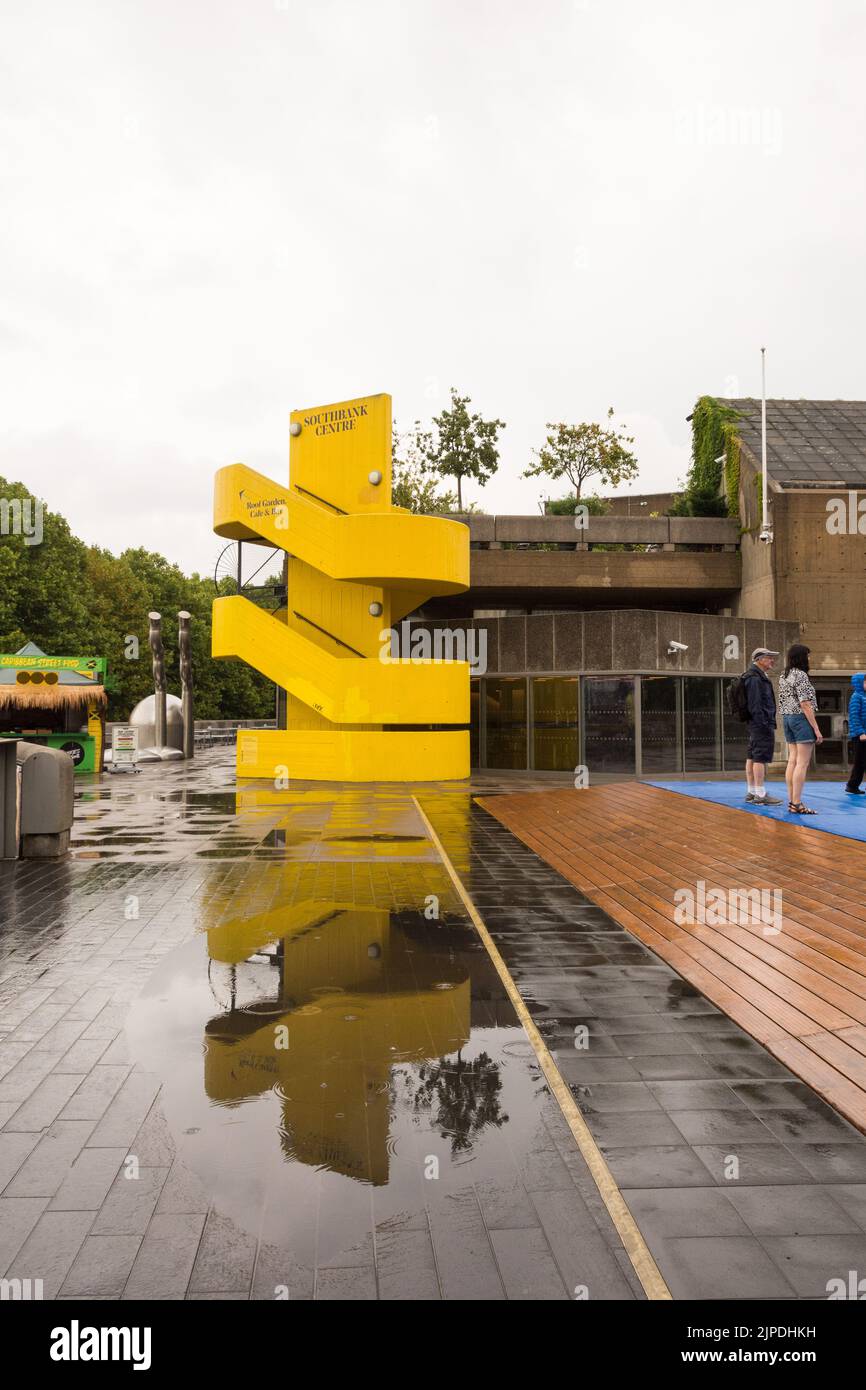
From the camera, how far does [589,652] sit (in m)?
23.1

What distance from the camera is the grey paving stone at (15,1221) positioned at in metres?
2.86

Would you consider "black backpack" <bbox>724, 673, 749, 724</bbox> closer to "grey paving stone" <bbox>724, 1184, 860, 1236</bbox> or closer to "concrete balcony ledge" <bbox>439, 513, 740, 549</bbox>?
"grey paving stone" <bbox>724, 1184, 860, 1236</bbox>

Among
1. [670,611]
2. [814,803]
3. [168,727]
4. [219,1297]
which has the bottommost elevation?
[219,1297]

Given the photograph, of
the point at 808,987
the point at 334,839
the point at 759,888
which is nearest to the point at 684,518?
the point at 334,839

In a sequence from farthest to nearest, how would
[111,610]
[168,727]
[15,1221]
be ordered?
1. [111,610]
2. [168,727]
3. [15,1221]

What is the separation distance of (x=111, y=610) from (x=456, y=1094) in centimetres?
5535

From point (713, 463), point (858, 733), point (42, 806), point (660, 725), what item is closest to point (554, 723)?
point (660, 725)

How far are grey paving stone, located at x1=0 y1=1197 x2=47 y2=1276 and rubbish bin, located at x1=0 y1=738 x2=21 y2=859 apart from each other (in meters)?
7.77

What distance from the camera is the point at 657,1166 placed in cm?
343

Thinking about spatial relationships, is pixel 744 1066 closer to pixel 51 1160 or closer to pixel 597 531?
pixel 51 1160

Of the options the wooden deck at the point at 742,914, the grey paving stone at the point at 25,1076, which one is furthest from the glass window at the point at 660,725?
the grey paving stone at the point at 25,1076

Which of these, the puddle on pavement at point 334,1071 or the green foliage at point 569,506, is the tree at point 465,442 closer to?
the green foliage at point 569,506

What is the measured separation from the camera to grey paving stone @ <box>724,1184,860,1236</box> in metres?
3.00

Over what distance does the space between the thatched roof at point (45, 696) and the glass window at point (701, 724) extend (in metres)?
14.4
